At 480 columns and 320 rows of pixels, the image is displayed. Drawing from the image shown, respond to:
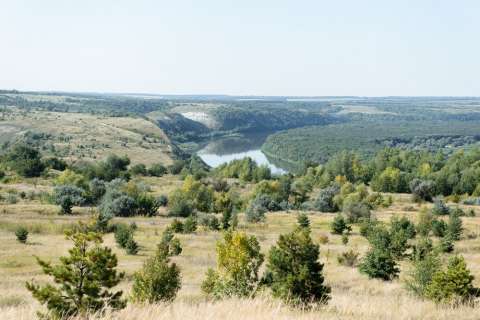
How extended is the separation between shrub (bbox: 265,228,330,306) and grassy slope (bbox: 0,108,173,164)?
115 metres

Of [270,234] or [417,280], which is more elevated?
[417,280]

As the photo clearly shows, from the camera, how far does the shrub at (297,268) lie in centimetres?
1878

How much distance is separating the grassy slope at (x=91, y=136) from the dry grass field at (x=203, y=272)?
7131 centimetres

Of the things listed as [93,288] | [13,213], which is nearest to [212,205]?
[13,213]

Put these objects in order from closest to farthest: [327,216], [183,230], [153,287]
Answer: [153,287] < [183,230] < [327,216]

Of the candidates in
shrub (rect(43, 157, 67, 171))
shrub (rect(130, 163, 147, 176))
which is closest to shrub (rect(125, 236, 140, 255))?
shrub (rect(130, 163, 147, 176))

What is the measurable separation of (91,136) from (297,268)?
5966 inches

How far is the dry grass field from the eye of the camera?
316 inches

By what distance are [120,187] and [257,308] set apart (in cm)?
6305

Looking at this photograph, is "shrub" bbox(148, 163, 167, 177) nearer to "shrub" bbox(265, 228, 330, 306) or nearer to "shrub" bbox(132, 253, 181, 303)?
"shrub" bbox(132, 253, 181, 303)

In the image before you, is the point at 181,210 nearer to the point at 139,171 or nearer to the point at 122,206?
the point at 122,206

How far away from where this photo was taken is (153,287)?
20.1 metres

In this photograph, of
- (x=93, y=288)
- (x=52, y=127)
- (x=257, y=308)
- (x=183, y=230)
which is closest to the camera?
(x=257, y=308)

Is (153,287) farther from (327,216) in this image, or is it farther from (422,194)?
(422,194)
